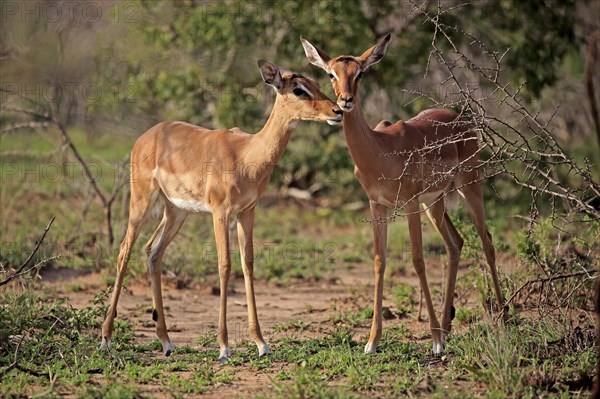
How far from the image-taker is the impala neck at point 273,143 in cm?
669

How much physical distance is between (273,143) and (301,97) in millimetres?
410

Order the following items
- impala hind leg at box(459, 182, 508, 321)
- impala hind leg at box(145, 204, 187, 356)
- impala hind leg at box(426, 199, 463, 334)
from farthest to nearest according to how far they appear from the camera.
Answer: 1. impala hind leg at box(459, 182, 508, 321)
2. impala hind leg at box(426, 199, 463, 334)
3. impala hind leg at box(145, 204, 187, 356)

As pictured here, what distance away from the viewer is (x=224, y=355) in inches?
252

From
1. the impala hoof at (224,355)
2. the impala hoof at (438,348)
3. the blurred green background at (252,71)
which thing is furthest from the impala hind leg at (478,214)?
the blurred green background at (252,71)

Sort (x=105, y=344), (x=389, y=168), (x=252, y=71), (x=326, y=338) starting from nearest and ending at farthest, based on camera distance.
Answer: (x=105, y=344), (x=389, y=168), (x=326, y=338), (x=252, y=71)

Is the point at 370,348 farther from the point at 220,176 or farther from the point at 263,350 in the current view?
the point at 220,176

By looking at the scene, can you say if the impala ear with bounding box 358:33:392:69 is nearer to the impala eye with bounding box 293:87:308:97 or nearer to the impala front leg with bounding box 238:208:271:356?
the impala eye with bounding box 293:87:308:97

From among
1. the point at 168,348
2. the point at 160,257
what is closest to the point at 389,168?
the point at 160,257

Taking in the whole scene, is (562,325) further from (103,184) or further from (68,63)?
(68,63)

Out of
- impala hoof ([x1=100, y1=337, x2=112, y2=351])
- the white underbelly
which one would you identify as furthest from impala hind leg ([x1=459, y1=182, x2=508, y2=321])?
impala hoof ([x1=100, y1=337, x2=112, y2=351])

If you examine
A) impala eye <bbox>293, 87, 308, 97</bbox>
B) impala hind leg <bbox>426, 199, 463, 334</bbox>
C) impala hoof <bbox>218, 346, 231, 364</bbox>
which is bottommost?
impala hoof <bbox>218, 346, 231, 364</bbox>

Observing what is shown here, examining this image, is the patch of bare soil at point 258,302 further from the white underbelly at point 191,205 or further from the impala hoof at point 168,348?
the white underbelly at point 191,205

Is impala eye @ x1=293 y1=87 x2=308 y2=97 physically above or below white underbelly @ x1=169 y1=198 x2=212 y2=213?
above

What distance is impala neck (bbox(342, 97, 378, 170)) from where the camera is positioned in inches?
261
